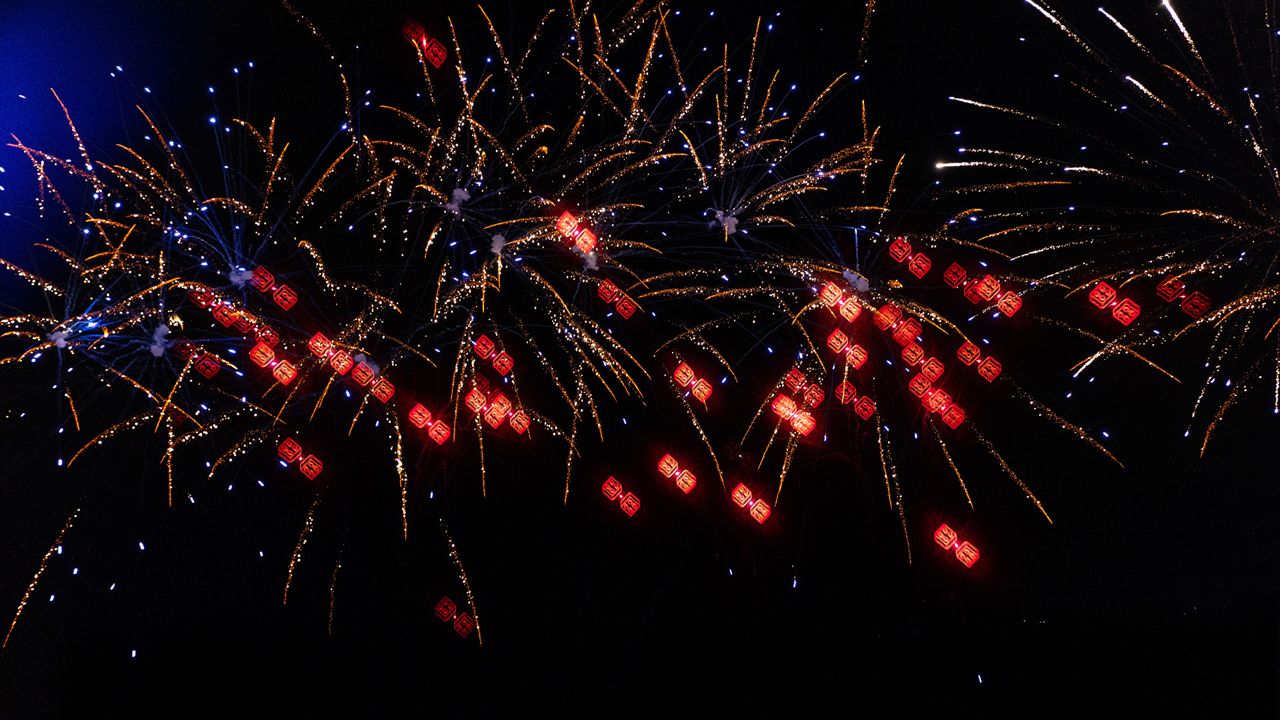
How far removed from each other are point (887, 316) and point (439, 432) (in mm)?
2737

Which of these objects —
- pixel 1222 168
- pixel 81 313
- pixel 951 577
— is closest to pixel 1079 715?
pixel 951 577

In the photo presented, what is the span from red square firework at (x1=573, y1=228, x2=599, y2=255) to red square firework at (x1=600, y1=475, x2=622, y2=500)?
1.37 m

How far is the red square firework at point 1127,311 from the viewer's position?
4254 millimetres

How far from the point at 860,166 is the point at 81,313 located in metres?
4.75

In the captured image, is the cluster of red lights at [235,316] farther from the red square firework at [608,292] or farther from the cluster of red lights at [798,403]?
the cluster of red lights at [798,403]

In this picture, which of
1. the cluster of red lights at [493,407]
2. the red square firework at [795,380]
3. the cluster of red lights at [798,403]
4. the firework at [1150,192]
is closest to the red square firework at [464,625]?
the cluster of red lights at [493,407]

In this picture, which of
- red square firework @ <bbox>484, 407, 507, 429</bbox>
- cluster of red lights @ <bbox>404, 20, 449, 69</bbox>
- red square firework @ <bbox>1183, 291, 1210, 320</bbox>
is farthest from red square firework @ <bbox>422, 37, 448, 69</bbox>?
red square firework @ <bbox>1183, 291, 1210, 320</bbox>

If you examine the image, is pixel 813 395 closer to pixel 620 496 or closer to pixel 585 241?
pixel 620 496

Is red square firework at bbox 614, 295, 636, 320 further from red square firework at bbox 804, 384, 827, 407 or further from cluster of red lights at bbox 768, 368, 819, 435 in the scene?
red square firework at bbox 804, 384, 827, 407

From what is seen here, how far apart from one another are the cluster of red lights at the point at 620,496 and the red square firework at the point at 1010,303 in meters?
2.42

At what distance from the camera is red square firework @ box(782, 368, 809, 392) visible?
14.3 feet

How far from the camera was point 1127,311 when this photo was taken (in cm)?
426

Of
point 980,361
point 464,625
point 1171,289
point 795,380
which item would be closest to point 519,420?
point 464,625

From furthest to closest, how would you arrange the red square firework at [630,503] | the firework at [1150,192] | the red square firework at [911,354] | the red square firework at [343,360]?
the red square firework at [630,503] → the red square firework at [343,360] → the red square firework at [911,354] → the firework at [1150,192]
